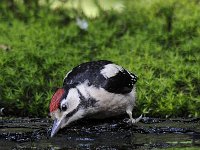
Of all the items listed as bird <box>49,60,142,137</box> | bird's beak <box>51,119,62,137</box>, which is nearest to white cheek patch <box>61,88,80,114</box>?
bird <box>49,60,142,137</box>

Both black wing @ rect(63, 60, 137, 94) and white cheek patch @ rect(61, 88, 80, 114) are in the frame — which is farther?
black wing @ rect(63, 60, 137, 94)

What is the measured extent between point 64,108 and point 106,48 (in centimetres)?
271

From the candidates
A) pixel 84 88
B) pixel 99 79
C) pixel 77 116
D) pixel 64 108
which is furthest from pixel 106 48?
pixel 64 108

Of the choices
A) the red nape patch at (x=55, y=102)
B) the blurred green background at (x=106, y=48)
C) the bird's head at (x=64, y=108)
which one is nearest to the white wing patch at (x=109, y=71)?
the bird's head at (x=64, y=108)

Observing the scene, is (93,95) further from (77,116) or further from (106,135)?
(106,135)

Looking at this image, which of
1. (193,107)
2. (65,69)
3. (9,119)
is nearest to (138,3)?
(65,69)

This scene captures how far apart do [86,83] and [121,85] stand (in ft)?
1.27

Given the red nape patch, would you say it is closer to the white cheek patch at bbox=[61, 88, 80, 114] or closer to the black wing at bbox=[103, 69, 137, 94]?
the white cheek patch at bbox=[61, 88, 80, 114]

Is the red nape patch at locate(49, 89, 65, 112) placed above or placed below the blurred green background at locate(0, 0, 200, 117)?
below

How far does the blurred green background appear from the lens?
6.19m

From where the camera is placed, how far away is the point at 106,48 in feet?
24.7

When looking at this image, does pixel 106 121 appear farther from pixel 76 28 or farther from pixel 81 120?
pixel 76 28

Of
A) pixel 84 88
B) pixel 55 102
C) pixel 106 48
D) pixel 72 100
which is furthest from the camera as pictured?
pixel 106 48

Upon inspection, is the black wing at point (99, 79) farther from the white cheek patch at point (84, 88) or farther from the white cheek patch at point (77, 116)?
the white cheek patch at point (77, 116)
